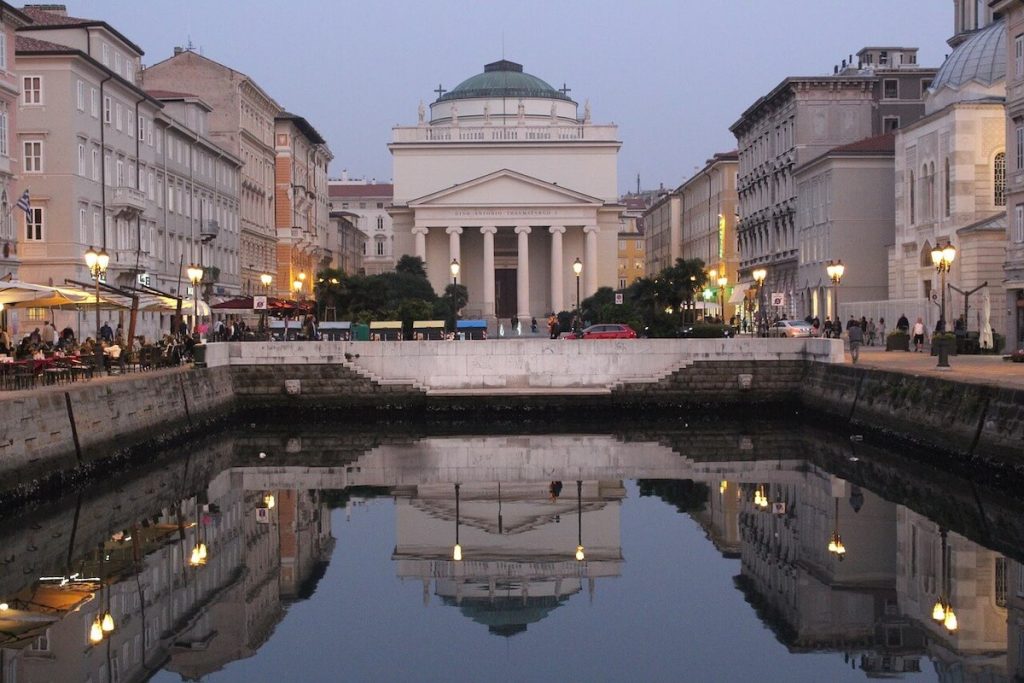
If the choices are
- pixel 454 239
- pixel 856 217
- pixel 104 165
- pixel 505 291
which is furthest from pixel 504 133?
pixel 104 165

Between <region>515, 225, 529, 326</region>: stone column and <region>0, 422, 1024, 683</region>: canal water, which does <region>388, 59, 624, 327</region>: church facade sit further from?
<region>0, 422, 1024, 683</region>: canal water

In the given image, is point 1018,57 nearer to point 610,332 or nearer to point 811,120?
point 610,332

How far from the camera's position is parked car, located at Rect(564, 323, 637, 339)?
57531mm

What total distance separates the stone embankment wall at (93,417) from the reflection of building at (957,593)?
1501 centimetres

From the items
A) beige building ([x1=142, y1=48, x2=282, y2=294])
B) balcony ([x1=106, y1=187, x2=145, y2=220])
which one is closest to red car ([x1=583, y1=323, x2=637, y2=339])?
balcony ([x1=106, y1=187, x2=145, y2=220])

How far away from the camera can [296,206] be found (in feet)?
337

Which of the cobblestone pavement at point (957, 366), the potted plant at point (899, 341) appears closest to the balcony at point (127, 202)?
the cobblestone pavement at point (957, 366)

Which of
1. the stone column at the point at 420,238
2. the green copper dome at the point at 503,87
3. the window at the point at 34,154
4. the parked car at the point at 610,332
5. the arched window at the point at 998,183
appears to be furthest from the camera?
the green copper dome at the point at 503,87

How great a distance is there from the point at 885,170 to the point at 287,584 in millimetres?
55540

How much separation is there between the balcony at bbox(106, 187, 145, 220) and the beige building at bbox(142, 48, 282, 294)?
23034 millimetres

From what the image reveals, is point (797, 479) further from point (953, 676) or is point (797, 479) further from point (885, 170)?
point (885, 170)

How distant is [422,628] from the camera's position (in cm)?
1855

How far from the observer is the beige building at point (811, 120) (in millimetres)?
78625

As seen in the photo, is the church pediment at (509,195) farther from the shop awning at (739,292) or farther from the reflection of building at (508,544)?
the reflection of building at (508,544)
